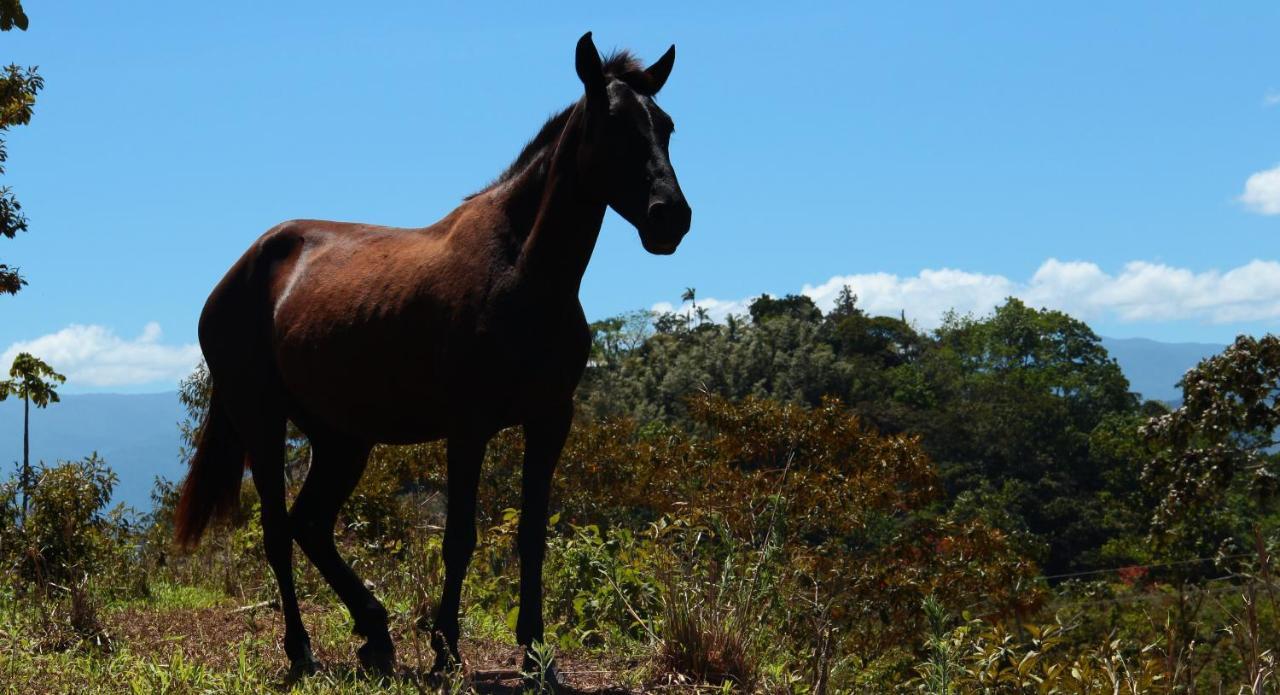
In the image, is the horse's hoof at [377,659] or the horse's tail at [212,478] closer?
the horse's hoof at [377,659]

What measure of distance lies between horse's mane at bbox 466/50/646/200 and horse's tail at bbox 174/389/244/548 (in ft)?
6.18

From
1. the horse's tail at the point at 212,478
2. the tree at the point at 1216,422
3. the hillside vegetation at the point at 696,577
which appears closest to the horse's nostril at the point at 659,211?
the hillside vegetation at the point at 696,577

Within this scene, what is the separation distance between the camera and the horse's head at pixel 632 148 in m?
4.06

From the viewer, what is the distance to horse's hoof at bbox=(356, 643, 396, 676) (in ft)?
16.1

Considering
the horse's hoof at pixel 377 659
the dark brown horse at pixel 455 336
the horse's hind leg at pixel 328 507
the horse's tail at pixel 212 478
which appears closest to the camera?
the dark brown horse at pixel 455 336

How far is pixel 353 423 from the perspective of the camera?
199 inches

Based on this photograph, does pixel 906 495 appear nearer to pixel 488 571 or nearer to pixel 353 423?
pixel 488 571

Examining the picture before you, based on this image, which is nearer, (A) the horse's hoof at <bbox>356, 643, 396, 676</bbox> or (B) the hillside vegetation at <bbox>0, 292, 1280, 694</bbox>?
(B) the hillside vegetation at <bbox>0, 292, 1280, 694</bbox>

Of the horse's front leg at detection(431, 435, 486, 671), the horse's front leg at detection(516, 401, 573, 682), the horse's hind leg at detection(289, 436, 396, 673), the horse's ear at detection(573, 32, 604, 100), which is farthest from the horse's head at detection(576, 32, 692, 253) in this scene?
the horse's hind leg at detection(289, 436, 396, 673)

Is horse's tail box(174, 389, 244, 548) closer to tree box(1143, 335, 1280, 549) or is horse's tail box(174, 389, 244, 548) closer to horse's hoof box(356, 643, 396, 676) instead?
horse's hoof box(356, 643, 396, 676)

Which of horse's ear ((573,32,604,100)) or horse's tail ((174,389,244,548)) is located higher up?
horse's ear ((573,32,604,100))

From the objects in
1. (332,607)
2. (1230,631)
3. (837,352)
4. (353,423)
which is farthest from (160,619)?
(837,352)

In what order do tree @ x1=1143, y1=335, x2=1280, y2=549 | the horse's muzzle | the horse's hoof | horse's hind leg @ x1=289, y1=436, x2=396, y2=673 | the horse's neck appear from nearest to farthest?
the horse's muzzle → the horse's neck → the horse's hoof → horse's hind leg @ x1=289, y1=436, x2=396, y2=673 → tree @ x1=1143, y1=335, x2=1280, y2=549

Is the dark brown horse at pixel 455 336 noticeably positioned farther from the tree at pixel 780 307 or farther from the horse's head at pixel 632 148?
the tree at pixel 780 307
